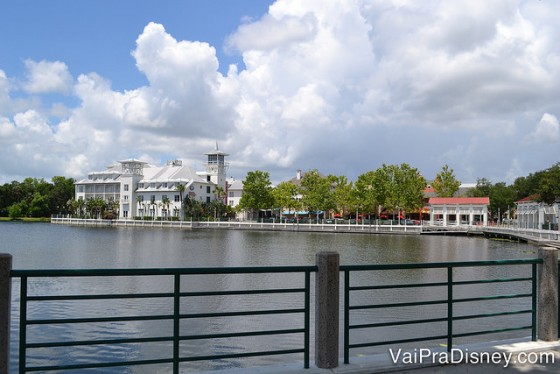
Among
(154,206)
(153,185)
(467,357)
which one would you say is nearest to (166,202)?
(154,206)

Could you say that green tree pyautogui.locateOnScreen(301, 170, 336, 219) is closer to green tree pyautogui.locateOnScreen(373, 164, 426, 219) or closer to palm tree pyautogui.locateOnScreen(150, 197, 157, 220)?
green tree pyautogui.locateOnScreen(373, 164, 426, 219)

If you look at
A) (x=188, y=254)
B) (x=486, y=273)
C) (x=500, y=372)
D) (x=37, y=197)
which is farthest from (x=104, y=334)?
(x=37, y=197)

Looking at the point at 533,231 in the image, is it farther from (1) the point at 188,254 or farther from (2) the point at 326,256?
(2) the point at 326,256

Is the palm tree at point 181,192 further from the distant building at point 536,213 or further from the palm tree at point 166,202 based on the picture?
the distant building at point 536,213

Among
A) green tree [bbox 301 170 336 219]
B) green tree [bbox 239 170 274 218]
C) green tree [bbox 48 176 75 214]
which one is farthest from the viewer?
green tree [bbox 48 176 75 214]

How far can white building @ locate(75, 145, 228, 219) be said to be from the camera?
11362 centimetres

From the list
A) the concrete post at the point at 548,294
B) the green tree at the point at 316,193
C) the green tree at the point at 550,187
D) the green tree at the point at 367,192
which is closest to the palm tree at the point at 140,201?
the green tree at the point at 316,193

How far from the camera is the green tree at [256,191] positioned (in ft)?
335

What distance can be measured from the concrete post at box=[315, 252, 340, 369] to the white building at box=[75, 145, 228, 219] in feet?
355

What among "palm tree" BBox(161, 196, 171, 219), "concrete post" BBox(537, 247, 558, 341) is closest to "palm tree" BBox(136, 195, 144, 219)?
"palm tree" BBox(161, 196, 171, 219)

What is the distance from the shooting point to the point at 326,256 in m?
5.45

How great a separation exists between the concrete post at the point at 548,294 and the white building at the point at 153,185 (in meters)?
108

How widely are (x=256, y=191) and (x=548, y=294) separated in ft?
315

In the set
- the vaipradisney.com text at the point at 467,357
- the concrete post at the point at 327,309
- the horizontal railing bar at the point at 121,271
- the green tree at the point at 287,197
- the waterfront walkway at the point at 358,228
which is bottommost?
the waterfront walkway at the point at 358,228
